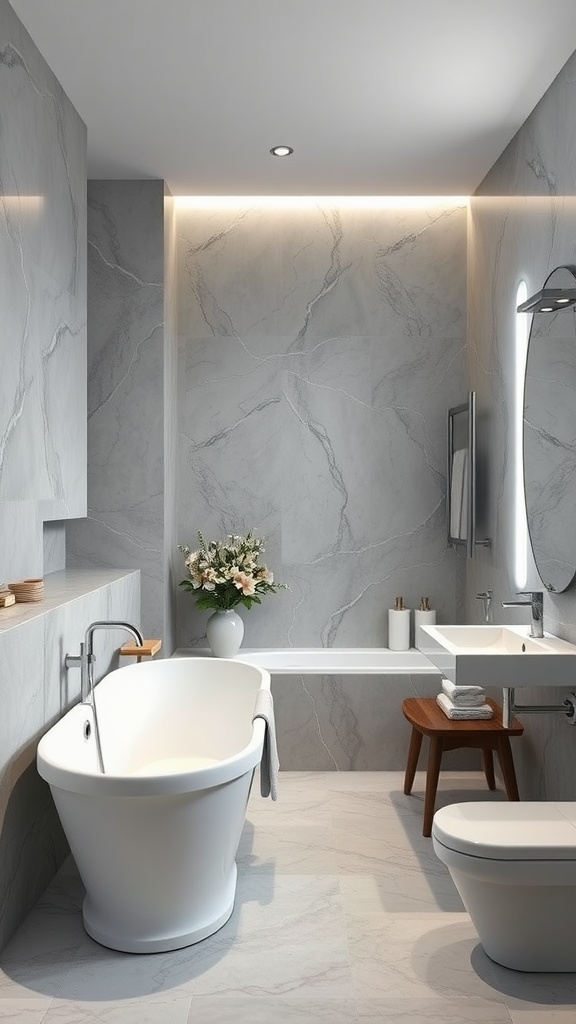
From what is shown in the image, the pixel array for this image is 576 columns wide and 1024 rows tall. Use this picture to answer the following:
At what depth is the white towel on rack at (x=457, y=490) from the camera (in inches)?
180

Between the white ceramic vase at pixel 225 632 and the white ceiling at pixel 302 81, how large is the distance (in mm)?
2246

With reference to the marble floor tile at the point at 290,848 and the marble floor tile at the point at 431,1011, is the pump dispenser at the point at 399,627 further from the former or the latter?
the marble floor tile at the point at 431,1011

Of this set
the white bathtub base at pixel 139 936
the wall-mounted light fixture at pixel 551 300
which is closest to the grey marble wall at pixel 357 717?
the white bathtub base at pixel 139 936

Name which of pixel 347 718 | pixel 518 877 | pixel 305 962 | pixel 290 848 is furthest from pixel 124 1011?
pixel 347 718

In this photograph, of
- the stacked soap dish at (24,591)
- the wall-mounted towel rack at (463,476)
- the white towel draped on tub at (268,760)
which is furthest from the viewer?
the wall-mounted towel rack at (463,476)

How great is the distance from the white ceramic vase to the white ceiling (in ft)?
7.37

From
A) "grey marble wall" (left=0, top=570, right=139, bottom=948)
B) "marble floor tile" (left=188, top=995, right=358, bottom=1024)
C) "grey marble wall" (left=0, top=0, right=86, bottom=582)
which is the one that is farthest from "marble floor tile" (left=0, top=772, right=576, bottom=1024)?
"grey marble wall" (left=0, top=0, right=86, bottom=582)

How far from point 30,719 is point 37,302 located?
4.96 feet

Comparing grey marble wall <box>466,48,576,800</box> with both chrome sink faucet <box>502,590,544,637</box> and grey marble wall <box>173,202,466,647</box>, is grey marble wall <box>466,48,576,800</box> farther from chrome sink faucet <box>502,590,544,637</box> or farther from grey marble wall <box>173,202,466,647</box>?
grey marble wall <box>173,202,466,647</box>

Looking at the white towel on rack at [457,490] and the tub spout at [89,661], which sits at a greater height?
the white towel on rack at [457,490]

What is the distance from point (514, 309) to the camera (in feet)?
13.0

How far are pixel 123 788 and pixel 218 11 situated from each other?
98.2 inches

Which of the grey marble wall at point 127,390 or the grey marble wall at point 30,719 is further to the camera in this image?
the grey marble wall at point 127,390

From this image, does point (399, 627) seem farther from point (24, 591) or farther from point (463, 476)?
point (24, 591)
